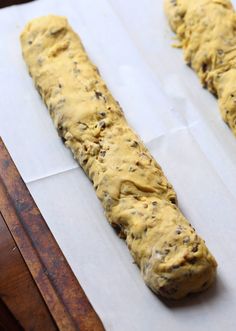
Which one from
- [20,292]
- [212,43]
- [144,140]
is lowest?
[20,292]

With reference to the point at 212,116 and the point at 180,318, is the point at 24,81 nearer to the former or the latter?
the point at 212,116

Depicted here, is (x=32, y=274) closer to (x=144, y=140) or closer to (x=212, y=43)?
(x=144, y=140)

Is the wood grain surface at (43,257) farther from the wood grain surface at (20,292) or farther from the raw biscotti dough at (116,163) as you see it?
the raw biscotti dough at (116,163)

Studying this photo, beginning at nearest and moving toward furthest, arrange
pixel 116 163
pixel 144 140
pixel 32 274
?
pixel 32 274
pixel 116 163
pixel 144 140

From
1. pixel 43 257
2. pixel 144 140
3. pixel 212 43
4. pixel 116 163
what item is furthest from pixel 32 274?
pixel 212 43

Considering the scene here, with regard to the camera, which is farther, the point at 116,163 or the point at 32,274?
the point at 116,163

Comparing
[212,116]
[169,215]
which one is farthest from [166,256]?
[212,116]

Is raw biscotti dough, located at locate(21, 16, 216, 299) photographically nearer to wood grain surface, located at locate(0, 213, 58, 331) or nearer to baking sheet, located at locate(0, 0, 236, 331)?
baking sheet, located at locate(0, 0, 236, 331)
